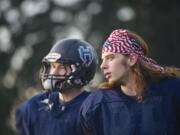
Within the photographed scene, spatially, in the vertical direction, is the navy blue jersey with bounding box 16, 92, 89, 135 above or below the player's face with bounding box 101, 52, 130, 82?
below

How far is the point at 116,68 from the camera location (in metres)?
7.78

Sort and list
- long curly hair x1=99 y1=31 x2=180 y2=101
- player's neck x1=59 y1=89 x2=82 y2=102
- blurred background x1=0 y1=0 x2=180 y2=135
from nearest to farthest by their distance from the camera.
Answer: long curly hair x1=99 y1=31 x2=180 y2=101, player's neck x1=59 y1=89 x2=82 y2=102, blurred background x1=0 y1=0 x2=180 y2=135

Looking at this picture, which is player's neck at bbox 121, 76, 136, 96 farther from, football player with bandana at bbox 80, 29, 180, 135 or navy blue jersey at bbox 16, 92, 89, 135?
navy blue jersey at bbox 16, 92, 89, 135

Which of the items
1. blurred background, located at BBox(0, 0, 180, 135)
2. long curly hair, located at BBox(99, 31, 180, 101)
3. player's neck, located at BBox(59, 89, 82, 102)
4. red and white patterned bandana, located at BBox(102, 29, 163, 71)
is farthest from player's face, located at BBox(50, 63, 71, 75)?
blurred background, located at BBox(0, 0, 180, 135)

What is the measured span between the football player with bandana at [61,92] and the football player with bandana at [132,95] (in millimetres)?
762

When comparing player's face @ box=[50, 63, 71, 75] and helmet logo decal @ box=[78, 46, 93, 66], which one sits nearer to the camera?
player's face @ box=[50, 63, 71, 75]

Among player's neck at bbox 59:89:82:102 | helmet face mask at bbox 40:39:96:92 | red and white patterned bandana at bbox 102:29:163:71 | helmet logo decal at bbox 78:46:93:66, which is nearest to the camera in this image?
red and white patterned bandana at bbox 102:29:163:71

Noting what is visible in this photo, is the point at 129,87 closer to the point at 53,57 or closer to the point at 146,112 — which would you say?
the point at 146,112

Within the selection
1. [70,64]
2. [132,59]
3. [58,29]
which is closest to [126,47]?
[132,59]

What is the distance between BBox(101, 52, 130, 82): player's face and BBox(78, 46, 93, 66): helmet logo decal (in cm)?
129

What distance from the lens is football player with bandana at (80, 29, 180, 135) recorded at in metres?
7.58

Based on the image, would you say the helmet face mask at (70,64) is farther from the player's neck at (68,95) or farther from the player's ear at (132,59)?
the player's ear at (132,59)

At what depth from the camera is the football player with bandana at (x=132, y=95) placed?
24.9 feet

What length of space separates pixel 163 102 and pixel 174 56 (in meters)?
18.0
